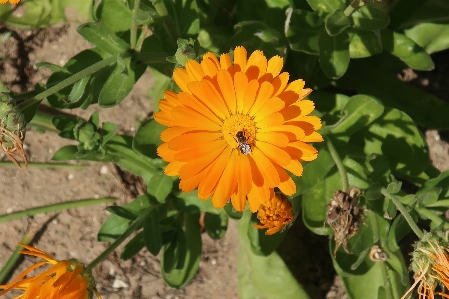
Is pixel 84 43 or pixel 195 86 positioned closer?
pixel 195 86

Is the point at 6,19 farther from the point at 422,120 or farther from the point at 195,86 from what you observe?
the point at 422,120

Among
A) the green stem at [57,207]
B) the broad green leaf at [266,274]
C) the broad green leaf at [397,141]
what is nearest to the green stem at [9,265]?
the green stem at [57,207]

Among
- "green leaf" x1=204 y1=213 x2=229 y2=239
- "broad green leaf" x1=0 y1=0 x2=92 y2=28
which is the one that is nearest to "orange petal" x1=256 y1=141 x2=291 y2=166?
"green leaf" x1=204 y1=213 x2=229 y2=239

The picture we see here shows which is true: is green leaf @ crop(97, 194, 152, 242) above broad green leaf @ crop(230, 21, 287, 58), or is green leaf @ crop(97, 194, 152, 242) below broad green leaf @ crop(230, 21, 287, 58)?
below

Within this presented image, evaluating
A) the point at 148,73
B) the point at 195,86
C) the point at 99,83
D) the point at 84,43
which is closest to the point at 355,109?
the point at 195,86

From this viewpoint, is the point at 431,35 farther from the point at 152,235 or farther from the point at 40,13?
the point at 40,13

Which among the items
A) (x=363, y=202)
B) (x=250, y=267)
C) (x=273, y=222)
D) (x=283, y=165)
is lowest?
(x=250, y=267)

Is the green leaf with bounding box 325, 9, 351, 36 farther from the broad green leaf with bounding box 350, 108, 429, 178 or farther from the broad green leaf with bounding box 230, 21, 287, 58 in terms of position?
the broad green leaf with bounding box 350, 108, 429, 178
